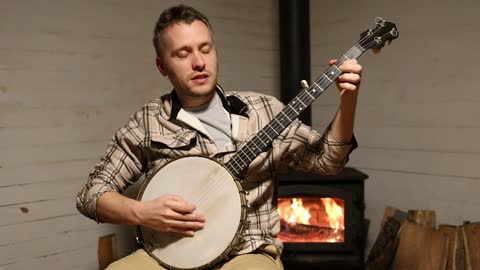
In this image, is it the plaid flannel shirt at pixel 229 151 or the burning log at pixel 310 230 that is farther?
the burning log at pixel 310 230

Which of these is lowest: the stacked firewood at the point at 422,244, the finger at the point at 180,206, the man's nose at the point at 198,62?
the stacked firewood at the point at 422,244

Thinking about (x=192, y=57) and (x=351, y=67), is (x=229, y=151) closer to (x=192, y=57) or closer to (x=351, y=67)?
(x=192, y=57)

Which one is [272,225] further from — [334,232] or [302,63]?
[302,63]

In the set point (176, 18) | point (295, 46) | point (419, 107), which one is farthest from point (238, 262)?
point (295, 46)

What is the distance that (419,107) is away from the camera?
2.40 m

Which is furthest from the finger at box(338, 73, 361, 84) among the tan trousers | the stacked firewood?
the stacked firewood

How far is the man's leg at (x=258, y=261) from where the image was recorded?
1.50 metres

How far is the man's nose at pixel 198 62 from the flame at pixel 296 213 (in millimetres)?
1051

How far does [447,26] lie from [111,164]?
4.98 ft

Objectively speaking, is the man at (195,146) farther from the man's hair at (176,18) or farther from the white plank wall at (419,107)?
the white plank wall at (419,107)

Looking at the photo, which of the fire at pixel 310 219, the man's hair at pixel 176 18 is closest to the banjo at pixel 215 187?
the man's hair at pixel 176 18

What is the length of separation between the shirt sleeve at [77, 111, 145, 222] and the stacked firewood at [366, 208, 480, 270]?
124 centimetres

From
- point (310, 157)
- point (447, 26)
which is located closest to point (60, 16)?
point (310, 157)

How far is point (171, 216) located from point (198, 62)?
462 millimetres
